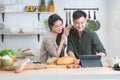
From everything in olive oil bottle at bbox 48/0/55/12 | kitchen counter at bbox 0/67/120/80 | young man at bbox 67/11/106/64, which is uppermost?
olive oil bottle at bbox 48/0/55/12

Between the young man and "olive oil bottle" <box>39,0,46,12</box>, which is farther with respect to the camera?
"olive oil bottle" <box>39,0,46,12</box>

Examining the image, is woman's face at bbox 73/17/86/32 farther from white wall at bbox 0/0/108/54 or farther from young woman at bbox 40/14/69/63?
white wall at bbox 0/0/108/54

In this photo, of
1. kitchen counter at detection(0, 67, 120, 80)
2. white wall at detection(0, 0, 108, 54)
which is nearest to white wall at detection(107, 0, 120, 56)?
white wall at detection(0, 0, 108, 54)

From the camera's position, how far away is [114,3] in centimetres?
407

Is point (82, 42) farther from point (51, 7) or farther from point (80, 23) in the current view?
point (51, 7)

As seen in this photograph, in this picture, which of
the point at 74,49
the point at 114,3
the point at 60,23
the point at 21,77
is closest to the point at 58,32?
the point at 60,23

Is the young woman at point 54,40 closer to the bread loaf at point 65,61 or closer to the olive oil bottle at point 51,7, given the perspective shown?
the bread loaf at point 65,61

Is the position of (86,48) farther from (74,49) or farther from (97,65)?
(97,65)

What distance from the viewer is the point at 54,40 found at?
2598 mm

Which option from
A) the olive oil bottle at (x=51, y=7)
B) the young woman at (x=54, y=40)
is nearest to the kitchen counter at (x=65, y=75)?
the young woman at (x=54, y=40)

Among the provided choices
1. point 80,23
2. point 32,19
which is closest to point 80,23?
point 80,23

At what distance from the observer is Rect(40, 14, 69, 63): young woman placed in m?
2.54

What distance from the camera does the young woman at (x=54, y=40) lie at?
2.54 metres

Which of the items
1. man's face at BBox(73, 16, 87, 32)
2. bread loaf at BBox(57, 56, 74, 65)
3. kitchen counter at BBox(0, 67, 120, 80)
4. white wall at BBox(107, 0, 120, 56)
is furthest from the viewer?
white wall at BBox(107, 0, 120, 56)
